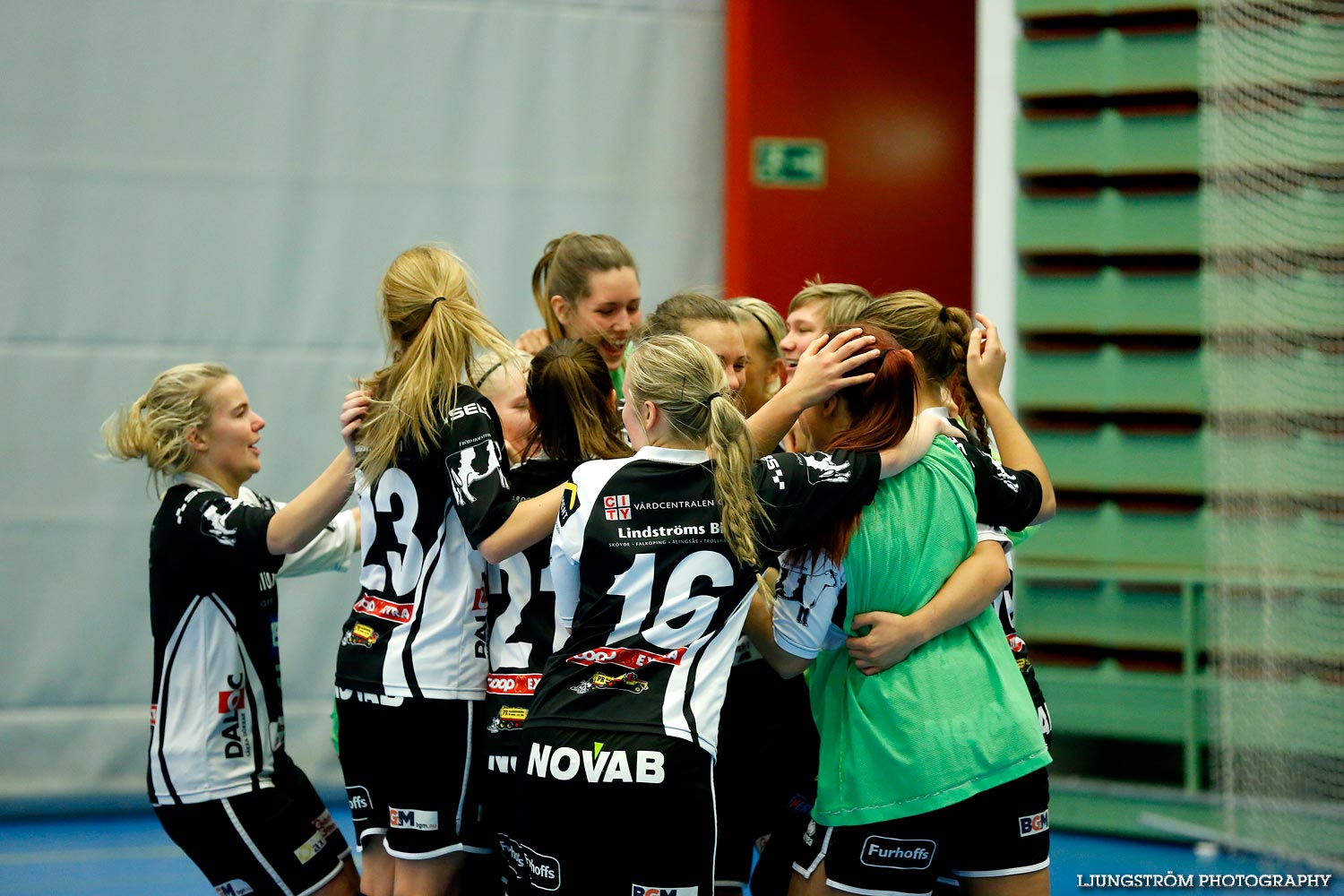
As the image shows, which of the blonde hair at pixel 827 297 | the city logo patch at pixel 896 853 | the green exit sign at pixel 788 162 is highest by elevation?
the green exit sign at pixel 788 162

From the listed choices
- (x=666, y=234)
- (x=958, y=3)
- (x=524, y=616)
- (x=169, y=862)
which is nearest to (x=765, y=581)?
(x=524, y=616)

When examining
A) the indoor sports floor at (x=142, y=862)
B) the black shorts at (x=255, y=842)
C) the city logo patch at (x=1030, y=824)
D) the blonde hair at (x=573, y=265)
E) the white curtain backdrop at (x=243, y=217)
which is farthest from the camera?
the white curtain backdrop at (x=243, y=217)

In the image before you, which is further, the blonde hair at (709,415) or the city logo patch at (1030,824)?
the city logo patch at (1030,824)

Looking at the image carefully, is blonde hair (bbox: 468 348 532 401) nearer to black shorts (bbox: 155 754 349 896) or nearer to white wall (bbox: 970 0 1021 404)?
black shorts (bbox: 155 754 349 896)

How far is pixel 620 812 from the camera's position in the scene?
2180 millimetres

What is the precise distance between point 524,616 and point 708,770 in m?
0.57

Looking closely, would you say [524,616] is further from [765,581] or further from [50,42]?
[50,42]

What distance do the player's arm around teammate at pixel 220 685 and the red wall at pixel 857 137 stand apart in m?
3.21

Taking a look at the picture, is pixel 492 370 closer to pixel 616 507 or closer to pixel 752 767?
pixel 616 507

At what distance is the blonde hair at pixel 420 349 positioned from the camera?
2561 mm

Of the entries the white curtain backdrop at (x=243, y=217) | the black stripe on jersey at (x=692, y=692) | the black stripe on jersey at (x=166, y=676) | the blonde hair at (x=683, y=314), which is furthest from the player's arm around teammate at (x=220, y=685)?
the white curtain backdrop at (x=243, y=217)

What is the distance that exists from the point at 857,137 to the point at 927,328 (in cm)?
346

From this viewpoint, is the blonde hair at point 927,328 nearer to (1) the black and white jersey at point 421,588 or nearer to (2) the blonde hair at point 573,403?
(2) the blonde hair at point 573,403

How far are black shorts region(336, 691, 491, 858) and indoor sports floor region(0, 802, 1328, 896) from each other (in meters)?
2.09
